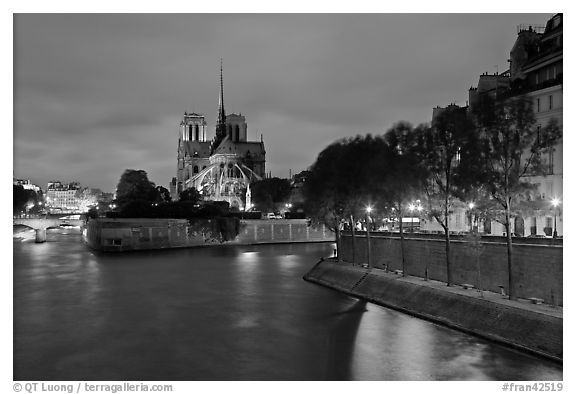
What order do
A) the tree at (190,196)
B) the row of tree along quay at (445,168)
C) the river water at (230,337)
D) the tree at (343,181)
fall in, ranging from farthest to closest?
the tree at (190,196) → the tree at (343,181) → the row of tree along quay at (445,168) → the river water at (230,337)

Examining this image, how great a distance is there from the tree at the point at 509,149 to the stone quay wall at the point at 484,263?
1284mm

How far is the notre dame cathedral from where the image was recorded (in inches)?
5241

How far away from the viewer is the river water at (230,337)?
20812 millimetres

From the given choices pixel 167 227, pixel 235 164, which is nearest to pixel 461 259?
pixel 167 227

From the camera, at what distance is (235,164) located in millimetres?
142875

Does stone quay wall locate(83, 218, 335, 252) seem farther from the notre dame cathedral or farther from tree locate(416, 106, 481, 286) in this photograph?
tree locate(416, 106, 481, 286)

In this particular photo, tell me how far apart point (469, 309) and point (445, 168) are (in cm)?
776

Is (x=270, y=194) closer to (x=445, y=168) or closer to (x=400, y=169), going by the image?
(x=400, y=169)

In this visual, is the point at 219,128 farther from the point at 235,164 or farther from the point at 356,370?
the point at 356,370

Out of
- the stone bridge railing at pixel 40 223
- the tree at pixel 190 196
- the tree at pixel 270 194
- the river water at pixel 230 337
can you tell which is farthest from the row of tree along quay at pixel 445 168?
the tree at pixel 190 196

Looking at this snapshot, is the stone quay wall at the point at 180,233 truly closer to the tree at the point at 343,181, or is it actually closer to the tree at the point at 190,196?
the tree at the point at 190,196

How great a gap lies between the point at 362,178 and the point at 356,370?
18137mm

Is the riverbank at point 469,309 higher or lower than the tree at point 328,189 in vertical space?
lower

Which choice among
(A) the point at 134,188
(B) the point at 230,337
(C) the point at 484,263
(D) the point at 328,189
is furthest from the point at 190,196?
(C) the point at 484,263
